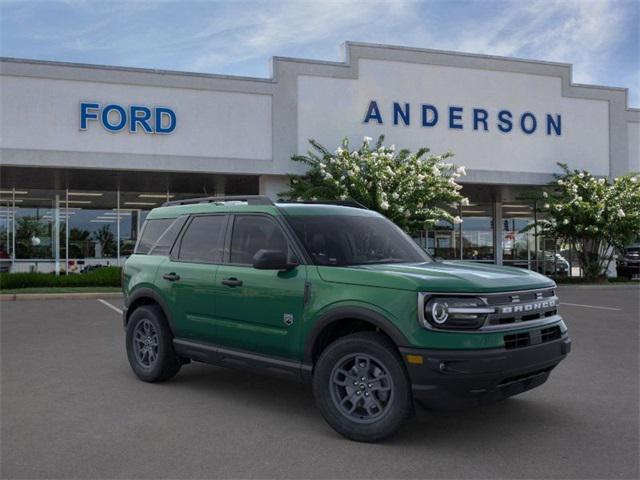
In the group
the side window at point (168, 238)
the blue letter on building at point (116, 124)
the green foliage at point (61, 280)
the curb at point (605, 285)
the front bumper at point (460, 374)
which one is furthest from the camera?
the curb at point (605, 285)

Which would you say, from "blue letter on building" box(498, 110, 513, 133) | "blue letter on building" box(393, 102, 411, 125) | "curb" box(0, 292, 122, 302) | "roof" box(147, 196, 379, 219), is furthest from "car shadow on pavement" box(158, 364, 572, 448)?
"blue letter on building" box(498, 110, 513, 133)

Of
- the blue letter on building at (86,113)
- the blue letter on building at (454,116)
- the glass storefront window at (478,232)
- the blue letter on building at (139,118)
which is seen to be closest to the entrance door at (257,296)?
the blue letter on building at (139,118)

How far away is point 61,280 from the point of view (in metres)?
19.5

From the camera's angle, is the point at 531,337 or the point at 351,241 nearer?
the point at 531,337

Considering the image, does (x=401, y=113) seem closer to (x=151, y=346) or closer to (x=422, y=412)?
(x=151, y=346)

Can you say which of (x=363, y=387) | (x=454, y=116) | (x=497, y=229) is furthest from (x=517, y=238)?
(x=363, y=387)

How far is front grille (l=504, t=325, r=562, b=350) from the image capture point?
15.9 ft

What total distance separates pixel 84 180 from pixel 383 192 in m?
10.7

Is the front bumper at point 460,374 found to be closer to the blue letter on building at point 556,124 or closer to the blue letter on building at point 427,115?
the blue letter on building at point 427,115

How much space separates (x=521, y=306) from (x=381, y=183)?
15.3 m

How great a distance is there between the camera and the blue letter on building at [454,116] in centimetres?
2388

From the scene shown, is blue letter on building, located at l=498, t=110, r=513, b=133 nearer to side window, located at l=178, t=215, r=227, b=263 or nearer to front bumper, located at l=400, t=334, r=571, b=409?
side window, located at l=178, t=215, r=227, b=263

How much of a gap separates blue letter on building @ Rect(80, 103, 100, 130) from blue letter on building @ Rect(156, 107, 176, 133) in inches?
73.7

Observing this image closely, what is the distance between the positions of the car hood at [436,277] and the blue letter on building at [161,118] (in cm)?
1633
